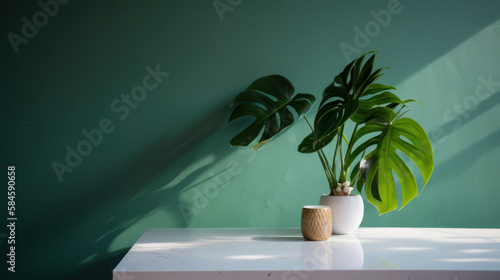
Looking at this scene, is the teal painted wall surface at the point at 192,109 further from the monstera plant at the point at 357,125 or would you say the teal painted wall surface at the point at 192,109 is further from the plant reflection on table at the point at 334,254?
the plant reflection on table at the point at 334,254

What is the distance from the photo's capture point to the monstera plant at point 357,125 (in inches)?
62.1

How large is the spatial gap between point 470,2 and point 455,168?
0.81 metres

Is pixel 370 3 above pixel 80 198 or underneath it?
above

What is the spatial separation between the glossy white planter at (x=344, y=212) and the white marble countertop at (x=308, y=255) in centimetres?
5

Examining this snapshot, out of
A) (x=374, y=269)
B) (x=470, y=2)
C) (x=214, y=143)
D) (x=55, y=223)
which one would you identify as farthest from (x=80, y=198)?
(x=470, y=2)

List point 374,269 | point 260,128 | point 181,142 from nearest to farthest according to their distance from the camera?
point 374,269
point 260,128
point 181,142

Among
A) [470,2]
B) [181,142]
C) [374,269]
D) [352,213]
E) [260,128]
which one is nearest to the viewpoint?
[374,269]

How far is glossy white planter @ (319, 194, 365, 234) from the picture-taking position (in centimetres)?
168

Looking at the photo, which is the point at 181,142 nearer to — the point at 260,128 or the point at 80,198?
the point at 260,128

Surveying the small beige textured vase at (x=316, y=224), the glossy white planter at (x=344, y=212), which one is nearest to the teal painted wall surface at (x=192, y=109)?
the glossy white planter at (x=344, y=212)

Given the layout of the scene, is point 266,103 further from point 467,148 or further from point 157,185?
point 467,148

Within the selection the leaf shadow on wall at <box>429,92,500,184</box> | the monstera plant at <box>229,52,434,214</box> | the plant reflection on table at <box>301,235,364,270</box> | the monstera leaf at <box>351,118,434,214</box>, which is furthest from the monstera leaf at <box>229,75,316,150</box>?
the leaf shadow on wall at <box>429,92,500,184</box>

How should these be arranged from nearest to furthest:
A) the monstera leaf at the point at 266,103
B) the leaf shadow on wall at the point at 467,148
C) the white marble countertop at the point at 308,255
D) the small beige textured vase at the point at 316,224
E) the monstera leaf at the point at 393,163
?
the white marble countertop at the point at 308,255
the small beige textured vase at the point at 316,224
the monstera leaf at the point at 393,163
the monstera leaf at the point at 266,103
the leaf shadow on wall at the point at 467,148

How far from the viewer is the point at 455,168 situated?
2.03 metres
